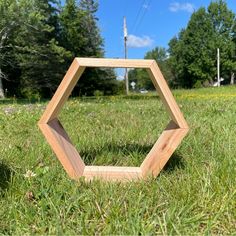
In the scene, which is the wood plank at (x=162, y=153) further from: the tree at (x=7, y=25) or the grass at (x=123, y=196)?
the tree at (x=7, y=25)

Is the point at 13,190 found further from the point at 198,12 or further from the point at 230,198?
the point at 198,12

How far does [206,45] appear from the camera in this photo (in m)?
56.0

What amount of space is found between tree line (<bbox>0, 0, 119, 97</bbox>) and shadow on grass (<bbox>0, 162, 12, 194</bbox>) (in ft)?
67.2

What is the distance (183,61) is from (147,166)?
57464 millimetres

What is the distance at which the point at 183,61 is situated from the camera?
5816cm

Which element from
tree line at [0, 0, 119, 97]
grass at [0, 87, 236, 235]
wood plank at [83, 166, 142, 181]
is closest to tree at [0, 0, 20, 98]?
tree line at [0, 0, 119, 97]

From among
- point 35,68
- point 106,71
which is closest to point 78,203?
point 35,68

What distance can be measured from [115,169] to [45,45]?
93.4 ft

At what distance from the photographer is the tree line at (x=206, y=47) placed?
182ft

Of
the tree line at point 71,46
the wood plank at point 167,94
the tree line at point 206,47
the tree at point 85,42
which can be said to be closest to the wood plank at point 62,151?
the wood plank at point 167,94

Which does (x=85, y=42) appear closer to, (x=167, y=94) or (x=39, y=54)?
(x=39, y=54)

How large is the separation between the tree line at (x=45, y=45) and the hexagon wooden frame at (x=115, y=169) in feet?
67.7

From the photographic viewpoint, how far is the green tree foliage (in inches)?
2190

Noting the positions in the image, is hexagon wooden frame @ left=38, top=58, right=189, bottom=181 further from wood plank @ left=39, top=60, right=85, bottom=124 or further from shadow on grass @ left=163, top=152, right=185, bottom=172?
shadow on grass @ left=163, top=152, right=185, bottom=172
